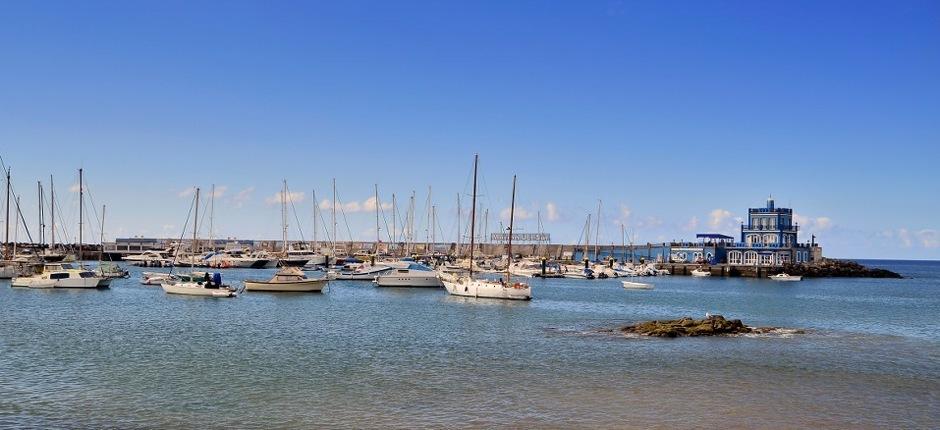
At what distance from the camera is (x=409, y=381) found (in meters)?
27.5

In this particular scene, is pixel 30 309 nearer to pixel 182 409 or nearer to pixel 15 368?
pixel 15 368

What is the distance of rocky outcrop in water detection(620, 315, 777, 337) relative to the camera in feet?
135

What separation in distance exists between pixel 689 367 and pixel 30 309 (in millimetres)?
39675

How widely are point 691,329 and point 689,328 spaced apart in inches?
8.8

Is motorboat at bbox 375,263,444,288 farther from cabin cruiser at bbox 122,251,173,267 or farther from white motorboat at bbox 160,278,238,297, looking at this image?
cabin cruiser at bbox 122,251,173,267

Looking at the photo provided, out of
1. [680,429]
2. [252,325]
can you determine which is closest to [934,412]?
[680,429]

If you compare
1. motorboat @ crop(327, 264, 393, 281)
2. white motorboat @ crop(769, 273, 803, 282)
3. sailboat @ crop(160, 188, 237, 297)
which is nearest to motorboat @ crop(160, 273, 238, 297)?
sailboat @ crop(160, 188, 237, 297)

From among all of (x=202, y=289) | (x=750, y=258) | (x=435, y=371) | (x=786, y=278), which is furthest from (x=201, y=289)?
(x=750, y=258)

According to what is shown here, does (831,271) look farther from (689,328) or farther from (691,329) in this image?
(691,329)

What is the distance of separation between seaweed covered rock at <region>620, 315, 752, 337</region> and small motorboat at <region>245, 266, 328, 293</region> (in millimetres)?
32533

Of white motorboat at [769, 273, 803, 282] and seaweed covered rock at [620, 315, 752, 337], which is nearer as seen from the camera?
seaweed covered rock at [620, 315, 752, 337]

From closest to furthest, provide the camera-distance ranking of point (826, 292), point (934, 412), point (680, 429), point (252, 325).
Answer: point (680, 429)
point (934, 412)
point (252, 325)
point (826, 292)

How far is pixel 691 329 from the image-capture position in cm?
4181

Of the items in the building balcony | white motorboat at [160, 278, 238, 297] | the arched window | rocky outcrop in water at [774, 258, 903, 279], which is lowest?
white motorboat at [160, 278, 238, 297]
